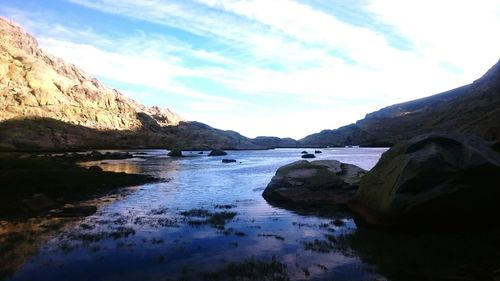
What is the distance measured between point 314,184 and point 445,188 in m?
16.0

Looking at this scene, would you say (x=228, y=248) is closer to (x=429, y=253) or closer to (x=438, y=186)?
(x=429, y=253)

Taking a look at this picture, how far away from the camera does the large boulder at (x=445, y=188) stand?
2419 cm

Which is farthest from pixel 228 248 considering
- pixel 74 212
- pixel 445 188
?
pixel 74 212

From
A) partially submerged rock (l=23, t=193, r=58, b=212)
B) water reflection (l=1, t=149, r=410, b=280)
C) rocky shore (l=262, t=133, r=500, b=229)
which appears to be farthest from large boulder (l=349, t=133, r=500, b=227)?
partially submerged rock (l=23, t=193, r=58, b=212)

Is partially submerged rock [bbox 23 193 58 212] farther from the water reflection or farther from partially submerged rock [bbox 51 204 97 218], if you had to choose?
the water reflection

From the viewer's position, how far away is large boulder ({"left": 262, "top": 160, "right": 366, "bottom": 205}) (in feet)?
123

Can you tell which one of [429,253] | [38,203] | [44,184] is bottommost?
[429,253]

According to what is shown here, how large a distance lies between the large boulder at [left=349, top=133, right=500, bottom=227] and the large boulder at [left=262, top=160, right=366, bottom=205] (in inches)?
443

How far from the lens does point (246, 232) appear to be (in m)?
26.3

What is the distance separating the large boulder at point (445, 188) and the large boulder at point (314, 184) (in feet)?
37.0

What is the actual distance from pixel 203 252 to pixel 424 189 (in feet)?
42.8

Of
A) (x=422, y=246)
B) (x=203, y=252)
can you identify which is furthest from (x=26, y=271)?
(x=422, y=246)

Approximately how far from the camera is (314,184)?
39.2m

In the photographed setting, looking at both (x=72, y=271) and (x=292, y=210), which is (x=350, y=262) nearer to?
(x=72, y=271)
